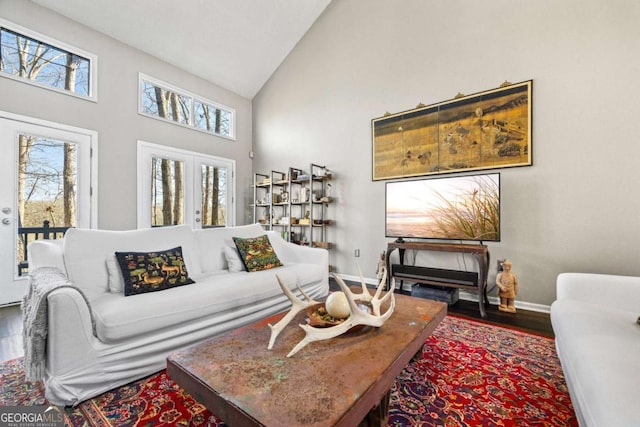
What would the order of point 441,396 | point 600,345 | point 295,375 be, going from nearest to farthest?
1. point 295,375
2. point 600,345
3. point 441,396

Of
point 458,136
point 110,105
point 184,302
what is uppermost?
point 110,105

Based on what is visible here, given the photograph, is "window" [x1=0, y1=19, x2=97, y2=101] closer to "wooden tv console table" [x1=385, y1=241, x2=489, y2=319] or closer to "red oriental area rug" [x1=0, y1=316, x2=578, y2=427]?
"red oriental area rug" [x1=0, y1=316, x2=578, y2=427]

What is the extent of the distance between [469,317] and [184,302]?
2448 millimetres

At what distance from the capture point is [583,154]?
259cm

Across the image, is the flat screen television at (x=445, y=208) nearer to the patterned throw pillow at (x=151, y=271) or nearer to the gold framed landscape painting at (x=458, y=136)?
the gold framed landscape painting at (x=458, y=136)

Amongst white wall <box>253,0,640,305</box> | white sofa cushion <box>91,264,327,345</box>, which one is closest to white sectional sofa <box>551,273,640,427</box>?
white wall <box>253,0,640,305</box>

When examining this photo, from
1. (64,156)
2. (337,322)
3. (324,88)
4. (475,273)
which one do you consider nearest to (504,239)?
(475,273)

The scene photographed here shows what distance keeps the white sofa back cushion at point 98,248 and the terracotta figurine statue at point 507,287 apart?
9.61ft

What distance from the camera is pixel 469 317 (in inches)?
101

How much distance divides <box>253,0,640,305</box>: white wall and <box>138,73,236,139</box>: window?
243 centimetres

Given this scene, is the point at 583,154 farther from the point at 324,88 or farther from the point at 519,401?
the point at 324,88

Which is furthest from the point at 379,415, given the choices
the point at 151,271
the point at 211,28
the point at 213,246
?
the point at 211,28

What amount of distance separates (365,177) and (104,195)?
3.60m

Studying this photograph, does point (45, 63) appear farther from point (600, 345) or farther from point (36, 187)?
point (600, 345)
